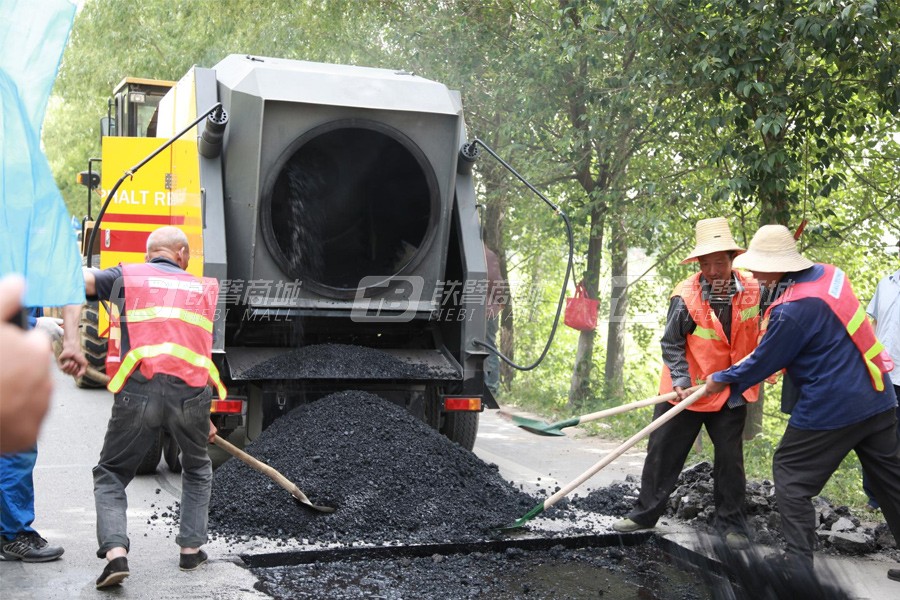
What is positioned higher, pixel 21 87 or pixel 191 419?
pixel 21 87

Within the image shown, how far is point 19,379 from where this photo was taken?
1339 millimetres

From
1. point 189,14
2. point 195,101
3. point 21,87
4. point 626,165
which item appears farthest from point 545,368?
point 21,87

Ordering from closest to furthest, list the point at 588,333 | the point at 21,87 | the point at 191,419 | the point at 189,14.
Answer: the point at 21,87
the point at 191,419
the point at 588,333
the point at 189,14

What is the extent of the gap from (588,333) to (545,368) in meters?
4.35

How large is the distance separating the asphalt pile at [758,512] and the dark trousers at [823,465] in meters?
0.49

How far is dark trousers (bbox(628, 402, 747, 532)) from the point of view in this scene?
510 cm

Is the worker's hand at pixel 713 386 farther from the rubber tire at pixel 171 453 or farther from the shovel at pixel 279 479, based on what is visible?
the rubber tire at pixel 171 453

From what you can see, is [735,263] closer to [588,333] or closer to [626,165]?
[626,165]

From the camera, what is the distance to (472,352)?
6.39m

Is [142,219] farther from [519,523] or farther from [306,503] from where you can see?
[519,523]

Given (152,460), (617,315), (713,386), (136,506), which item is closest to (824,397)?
(713,386)

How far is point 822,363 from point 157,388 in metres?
2.97

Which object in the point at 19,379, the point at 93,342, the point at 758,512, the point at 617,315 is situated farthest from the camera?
the point at 617,315

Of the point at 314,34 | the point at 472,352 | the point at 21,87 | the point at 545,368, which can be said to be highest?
the point at 314,34
